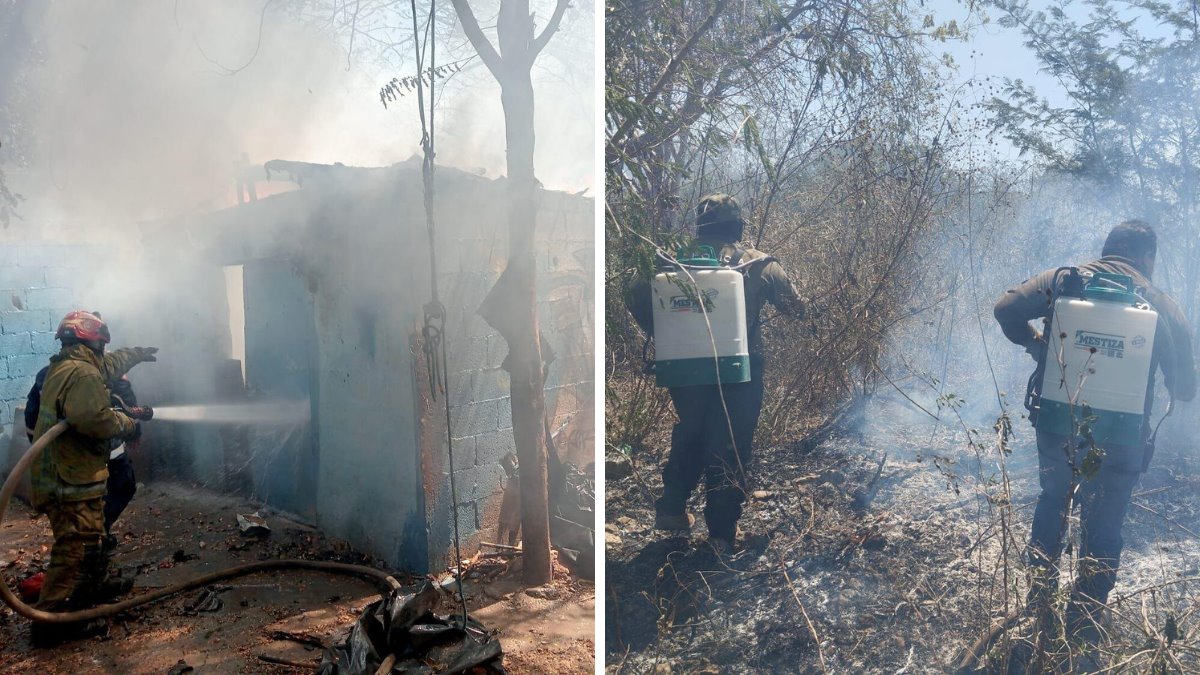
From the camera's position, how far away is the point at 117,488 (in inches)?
161

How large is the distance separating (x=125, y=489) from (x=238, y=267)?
1.76m

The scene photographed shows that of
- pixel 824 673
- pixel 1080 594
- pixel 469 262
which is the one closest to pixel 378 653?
pixel 824 673

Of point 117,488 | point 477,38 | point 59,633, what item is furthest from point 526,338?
point 59,633

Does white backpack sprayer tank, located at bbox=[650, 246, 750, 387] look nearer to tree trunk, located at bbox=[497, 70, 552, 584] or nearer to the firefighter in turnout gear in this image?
tree trunk, located at bbox=[497, 70, 552, 584]

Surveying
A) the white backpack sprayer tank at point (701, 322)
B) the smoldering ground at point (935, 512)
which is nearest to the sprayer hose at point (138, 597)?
the smoldering ground at point (935, 512)

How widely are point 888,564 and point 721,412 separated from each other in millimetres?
761

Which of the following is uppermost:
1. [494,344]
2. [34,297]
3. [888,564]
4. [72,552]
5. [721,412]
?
[34,297]

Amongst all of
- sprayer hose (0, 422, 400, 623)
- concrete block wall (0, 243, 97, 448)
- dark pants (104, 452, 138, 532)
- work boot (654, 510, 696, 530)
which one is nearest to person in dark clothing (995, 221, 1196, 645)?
work boot (654, 510, 696, 530)

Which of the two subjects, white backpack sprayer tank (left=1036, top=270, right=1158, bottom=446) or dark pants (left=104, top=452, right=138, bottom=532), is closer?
white backpack sprayer tank (left=1036, top=270, right=1158, bottom=446)

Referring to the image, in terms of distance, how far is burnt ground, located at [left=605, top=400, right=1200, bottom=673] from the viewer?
2396mm

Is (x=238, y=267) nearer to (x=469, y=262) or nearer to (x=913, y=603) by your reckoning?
(x=469, y=262)

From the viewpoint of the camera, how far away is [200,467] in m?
5.16

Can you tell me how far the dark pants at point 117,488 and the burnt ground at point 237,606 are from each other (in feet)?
0.63

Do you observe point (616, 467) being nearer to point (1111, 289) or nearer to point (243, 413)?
point (1111, 289)
